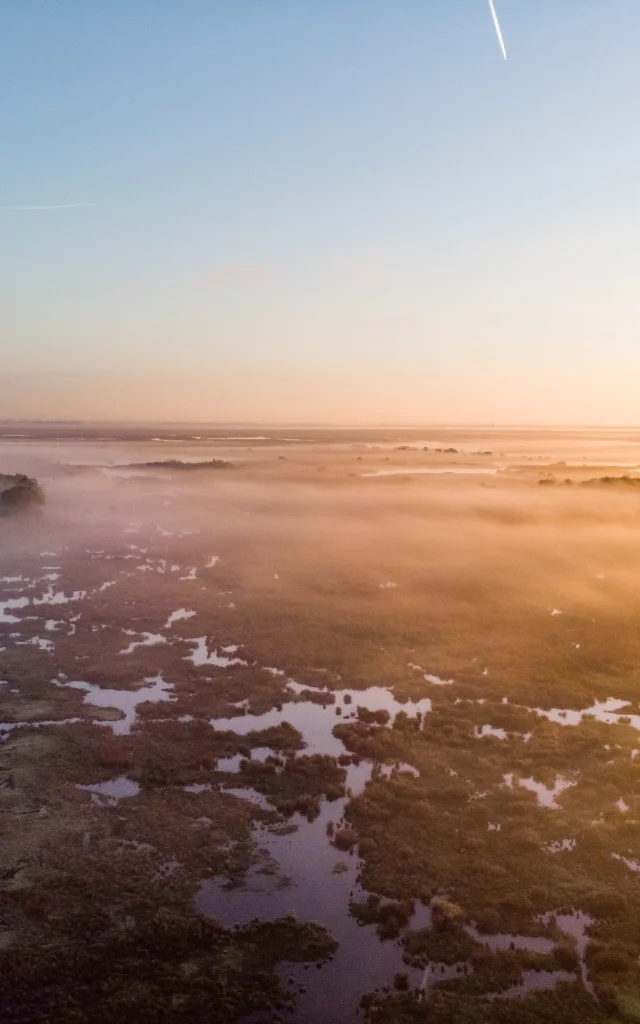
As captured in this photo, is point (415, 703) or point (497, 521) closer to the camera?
point (415, 703)

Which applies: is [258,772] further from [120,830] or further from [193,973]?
[193,973]

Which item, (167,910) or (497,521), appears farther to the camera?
(497,521)

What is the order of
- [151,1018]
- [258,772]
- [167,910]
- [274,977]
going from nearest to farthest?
[151,1018]
[274,977]
[167,910]
[258,772]

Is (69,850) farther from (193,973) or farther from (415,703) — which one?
(415,703)

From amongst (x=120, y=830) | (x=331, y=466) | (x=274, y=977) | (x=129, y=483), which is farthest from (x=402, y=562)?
(x=331, y=466)

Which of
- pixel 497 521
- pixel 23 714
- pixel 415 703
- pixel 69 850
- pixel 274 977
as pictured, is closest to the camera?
pixel 274 977

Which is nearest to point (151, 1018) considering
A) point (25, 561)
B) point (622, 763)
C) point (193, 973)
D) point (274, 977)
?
point (193, 973)
